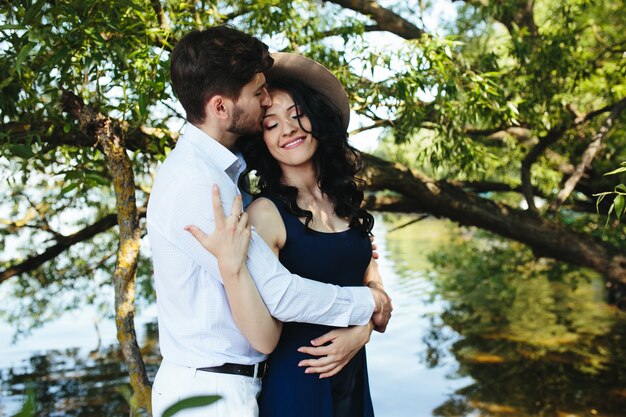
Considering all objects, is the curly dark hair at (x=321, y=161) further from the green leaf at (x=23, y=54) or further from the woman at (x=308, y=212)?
the green leaf at (x=23, y=54)

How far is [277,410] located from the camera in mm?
2107

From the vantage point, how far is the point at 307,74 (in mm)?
2436

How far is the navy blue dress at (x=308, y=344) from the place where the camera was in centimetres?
212

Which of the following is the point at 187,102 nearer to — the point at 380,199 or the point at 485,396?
the point at 380,199

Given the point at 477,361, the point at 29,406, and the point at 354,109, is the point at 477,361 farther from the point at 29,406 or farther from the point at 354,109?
the point at 29,406

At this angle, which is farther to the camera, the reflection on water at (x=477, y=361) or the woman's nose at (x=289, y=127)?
the reflection on water at (x=477, y=361)

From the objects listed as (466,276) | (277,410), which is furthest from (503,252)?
(277,410)

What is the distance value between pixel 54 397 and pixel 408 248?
17.1 metres

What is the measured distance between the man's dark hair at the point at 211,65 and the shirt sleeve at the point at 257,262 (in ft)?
1.00

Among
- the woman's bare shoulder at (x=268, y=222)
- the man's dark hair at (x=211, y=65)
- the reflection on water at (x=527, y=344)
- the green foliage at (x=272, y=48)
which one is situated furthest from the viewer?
the reflection on water at (x=527, y=344)

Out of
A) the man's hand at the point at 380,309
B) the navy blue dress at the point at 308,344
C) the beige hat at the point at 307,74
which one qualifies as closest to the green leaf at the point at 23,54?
the beige hat at the point at 307,74

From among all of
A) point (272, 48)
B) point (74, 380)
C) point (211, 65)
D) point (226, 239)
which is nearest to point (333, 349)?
point (226, 239)

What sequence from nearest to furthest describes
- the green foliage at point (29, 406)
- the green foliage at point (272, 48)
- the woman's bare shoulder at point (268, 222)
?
the green foliage at point (29, 406)
the woman's bare shoulder at point (268, 222)
the green foliage at point (272, 48)

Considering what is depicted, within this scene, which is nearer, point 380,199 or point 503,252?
point 380,199
